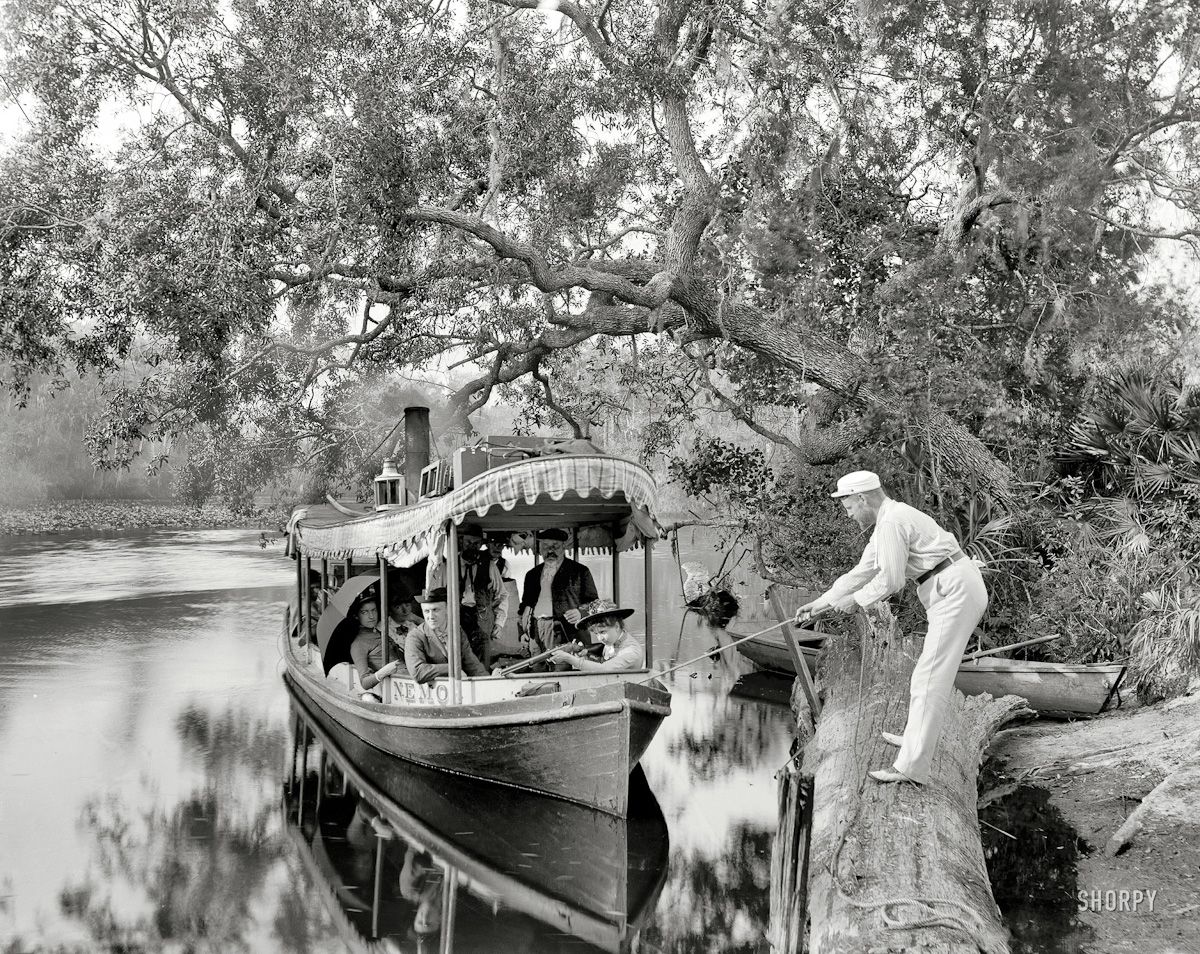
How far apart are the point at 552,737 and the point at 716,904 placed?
182cm

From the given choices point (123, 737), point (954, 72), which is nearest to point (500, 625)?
point (123, 737)

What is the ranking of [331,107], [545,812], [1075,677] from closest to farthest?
[545,812], [1075,677], [331,107]

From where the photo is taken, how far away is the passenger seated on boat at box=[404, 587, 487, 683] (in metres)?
9.37

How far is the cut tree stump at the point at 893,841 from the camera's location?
4480 millimetres

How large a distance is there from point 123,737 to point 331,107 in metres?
7.53

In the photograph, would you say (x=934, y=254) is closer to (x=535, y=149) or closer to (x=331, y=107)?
(x=535, y=149)

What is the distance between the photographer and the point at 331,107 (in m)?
11.6

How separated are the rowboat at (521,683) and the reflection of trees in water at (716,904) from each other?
34.2 inches

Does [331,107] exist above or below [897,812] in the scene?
above

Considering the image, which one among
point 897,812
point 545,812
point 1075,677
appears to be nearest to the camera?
point 897,812

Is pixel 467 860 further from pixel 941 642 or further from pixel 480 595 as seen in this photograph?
pixel 941 642

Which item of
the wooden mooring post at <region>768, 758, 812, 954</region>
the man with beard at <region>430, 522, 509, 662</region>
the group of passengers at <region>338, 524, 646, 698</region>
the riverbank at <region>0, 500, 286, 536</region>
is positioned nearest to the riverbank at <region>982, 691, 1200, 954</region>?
the wooden mooring post at <region>768, 758, 812, 954</region>

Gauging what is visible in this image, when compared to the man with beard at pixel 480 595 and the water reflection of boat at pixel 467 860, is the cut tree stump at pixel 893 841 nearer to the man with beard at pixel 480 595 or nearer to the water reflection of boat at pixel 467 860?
the water reflection of boat at pixel 467 860

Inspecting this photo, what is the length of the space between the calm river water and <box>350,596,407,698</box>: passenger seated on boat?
1.33m
